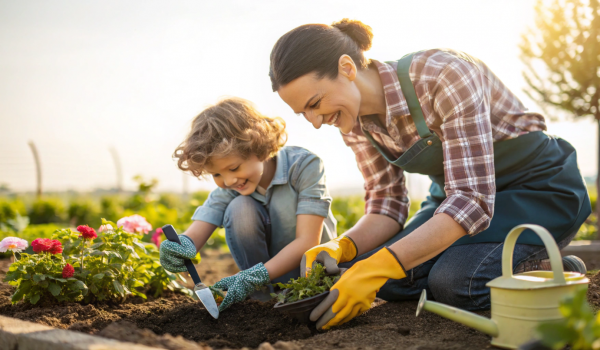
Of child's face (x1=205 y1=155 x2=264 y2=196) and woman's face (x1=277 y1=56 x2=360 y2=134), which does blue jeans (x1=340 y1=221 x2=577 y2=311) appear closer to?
woman's face (x1=277 y1=56 x2=360 y2=134)

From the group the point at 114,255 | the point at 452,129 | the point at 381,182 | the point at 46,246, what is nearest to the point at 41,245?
the point at 46,246

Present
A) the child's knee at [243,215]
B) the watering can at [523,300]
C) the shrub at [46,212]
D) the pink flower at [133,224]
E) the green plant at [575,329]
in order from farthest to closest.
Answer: the shrub at [46,212], the pink flower at [133,224], the child's knee at [243,215], the watering can at [523,300], the green plant at [575,329]

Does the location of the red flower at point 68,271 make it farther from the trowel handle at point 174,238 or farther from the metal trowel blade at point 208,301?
the metal trowel blade at point 208,301

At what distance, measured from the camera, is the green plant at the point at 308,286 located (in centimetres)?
166

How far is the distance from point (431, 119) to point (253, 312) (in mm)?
1136

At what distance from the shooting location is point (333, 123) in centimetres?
199

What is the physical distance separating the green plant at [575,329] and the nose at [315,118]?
1.22 metres

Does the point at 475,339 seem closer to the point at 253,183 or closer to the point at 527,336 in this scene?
the point at 527,336

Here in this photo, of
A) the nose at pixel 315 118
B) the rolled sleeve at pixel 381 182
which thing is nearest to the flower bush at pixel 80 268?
the nose at pixel 315 118

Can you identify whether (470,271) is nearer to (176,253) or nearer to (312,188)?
(312,188)

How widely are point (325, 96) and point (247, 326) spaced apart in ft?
3.23

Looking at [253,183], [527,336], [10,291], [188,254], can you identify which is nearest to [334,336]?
[527,336]

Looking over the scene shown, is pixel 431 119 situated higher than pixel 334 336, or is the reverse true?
pixel 431 119

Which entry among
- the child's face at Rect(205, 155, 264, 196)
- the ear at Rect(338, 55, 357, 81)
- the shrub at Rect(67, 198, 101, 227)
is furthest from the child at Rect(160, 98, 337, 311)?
the shrub at Rect(67, 198, 101, 227)
